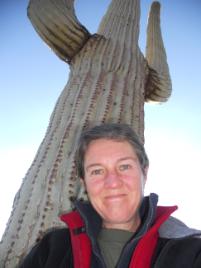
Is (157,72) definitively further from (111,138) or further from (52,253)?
(52,253)

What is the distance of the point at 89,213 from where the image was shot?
182 centimetres

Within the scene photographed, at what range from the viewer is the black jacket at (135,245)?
57.1 inches

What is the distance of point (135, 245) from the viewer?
1542 millimetres

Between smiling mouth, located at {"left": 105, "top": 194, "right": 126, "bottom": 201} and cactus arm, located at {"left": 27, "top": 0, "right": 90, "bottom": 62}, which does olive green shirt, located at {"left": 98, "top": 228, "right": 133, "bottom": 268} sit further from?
cactus arm, located at {"left": 27, "top": 0, "right": 90, "bottom": 62}

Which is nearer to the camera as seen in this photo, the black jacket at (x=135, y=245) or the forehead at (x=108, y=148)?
the black jacket at (x=135, y=245)

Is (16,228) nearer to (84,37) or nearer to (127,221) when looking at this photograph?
(127,221)

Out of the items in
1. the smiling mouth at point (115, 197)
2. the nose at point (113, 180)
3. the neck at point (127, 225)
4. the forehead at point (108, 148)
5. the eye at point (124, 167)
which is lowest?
the neck at point (127, 225)

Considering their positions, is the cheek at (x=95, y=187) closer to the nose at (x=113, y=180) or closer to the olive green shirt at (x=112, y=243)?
the nose at (x=113, y=180)

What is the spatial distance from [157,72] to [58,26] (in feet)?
3.63

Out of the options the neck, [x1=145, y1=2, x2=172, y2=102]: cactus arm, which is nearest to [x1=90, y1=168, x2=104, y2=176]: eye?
the neck

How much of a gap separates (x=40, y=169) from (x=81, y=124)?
17.8 inches

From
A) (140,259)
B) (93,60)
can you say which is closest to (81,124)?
(93,60)

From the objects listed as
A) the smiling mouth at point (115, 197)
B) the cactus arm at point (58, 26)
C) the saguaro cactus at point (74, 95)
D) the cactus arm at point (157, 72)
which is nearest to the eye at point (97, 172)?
the smiling mouth at point (115, 197)

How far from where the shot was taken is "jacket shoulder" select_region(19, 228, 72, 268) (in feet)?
5.45
